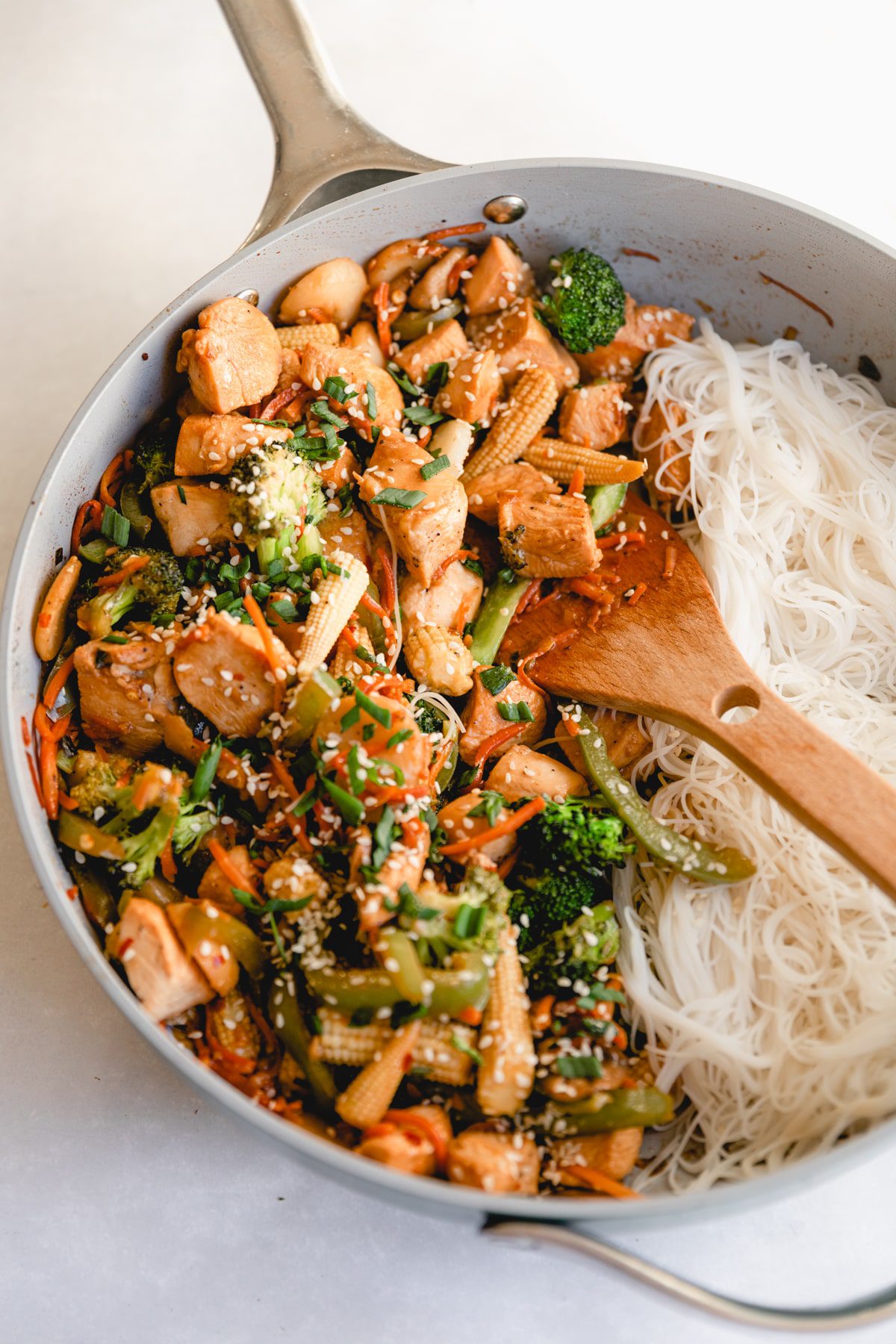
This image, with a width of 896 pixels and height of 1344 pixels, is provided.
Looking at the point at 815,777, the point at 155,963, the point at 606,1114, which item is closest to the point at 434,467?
the point at 815,777

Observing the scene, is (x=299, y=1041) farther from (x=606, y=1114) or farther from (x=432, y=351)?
(x=432, y=351)

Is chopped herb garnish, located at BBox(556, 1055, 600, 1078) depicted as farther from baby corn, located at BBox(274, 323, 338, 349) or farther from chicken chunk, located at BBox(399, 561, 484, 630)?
baby corn, located at BBox(274, 323, 338, 349)

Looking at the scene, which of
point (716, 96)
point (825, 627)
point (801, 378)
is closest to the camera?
point (825, 627)

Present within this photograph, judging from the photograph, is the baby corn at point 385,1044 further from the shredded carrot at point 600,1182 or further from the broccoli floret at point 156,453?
the broccoli floret at point 156,453

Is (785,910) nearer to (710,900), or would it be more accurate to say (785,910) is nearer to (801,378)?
(710,900)

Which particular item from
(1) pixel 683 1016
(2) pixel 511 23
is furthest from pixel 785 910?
(2) pixel 511 23

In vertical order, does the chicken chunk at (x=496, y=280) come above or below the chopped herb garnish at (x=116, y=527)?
above

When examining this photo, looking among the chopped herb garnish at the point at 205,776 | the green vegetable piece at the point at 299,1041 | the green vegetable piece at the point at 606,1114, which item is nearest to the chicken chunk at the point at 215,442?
the chopped herb garnish at the point at 205,776

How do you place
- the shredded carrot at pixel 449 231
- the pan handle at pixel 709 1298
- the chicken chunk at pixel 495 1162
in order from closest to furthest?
the pan handle at pixel 709 1298, the chicken chunk at pixel 495 1162, the shredded carrot at pixel 449 231
